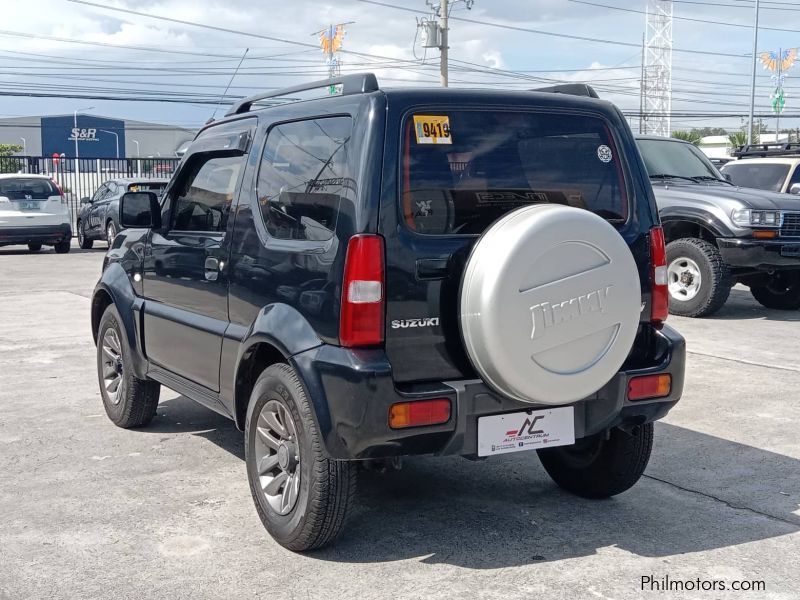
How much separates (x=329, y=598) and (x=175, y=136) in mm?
118873

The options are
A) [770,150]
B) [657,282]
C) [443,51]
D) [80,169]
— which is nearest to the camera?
[657,282]

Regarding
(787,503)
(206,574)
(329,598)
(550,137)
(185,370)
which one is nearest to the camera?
(329,598)

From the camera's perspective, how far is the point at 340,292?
12.2ft

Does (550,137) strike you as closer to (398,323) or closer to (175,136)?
(398,323)

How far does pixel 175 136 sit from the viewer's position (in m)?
118

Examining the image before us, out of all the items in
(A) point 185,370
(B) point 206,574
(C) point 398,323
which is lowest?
(B) point 206,574

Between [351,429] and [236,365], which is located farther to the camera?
[236,365]

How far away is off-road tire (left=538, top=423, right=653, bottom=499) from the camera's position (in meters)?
4.55

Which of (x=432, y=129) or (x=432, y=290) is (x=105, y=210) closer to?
(x=432, y=129)

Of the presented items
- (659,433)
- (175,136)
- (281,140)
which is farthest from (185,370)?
(175,136)

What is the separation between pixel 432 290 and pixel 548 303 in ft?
1.46

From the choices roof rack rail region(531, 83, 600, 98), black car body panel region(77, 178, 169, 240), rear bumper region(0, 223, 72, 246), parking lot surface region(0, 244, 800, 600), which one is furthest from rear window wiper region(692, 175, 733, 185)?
rear bumper region(0, 223, 72, 246)

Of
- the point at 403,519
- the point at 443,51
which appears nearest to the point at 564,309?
the point at 403,519

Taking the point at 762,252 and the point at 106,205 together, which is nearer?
the point at 762,252
